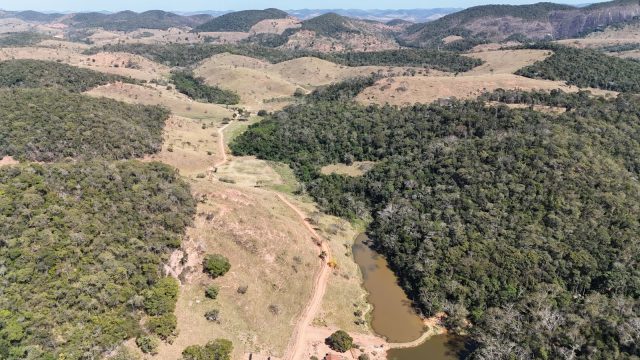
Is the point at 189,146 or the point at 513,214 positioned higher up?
the point at 189,146

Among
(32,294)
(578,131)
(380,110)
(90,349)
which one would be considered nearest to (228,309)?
(90,349)

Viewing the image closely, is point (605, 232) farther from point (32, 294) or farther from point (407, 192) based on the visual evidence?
point (32, 294)

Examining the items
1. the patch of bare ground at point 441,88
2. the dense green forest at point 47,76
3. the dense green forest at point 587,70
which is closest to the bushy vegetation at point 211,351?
the patch of bare ground at point 441,88

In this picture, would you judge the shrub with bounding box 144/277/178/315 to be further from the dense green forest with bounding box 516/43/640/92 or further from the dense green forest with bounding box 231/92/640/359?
the dense green forest with bounding box 516/43/640/92

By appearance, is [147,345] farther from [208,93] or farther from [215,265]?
[208,93]

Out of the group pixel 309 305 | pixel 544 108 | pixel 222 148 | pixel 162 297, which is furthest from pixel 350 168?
pixel 162 297

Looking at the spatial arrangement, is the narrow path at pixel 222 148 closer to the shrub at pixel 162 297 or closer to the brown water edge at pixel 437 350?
the shrub at pixel 162 297

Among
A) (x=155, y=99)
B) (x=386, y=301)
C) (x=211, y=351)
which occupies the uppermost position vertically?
(x=155, y=99)
